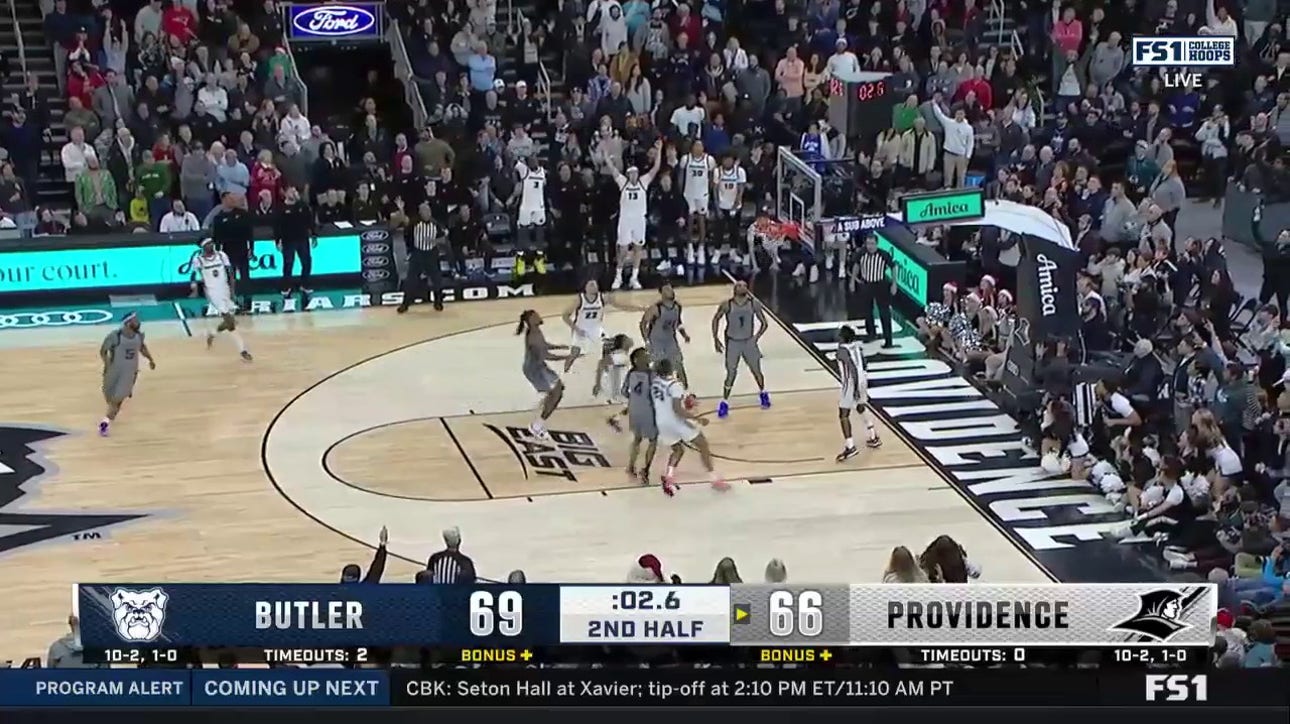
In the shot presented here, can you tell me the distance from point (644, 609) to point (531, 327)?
7.43 metres

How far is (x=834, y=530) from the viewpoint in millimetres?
21203

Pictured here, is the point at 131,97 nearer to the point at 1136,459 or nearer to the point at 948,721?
the point at 1136,459

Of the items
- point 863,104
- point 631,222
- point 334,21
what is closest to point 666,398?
point 631,222

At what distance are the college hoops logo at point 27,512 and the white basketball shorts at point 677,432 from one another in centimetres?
481

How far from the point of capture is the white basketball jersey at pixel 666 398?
21359mm

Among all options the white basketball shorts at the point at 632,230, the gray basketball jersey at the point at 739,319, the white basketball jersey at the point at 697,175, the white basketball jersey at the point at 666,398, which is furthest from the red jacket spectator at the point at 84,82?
the white basketball jersey at the point at 666,398

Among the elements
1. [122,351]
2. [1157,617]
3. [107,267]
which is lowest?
[107,267]

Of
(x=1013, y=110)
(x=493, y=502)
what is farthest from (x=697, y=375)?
(x=1013, y=110)

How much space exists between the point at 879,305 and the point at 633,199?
3.96 meters

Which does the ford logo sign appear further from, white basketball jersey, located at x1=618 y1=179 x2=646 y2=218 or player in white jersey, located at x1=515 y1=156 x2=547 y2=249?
white basketball jersey, located at x1=618 y1=179 x2=646 y2=218

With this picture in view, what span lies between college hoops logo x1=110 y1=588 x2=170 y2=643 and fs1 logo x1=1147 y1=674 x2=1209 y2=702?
6564 millimetres

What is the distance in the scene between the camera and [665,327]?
76.7ft

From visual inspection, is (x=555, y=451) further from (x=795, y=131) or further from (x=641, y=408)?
(x=795, y=131)

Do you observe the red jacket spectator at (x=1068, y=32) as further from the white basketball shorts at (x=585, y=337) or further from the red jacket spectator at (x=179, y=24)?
the red jacket spectator at (x=179, y=24)
